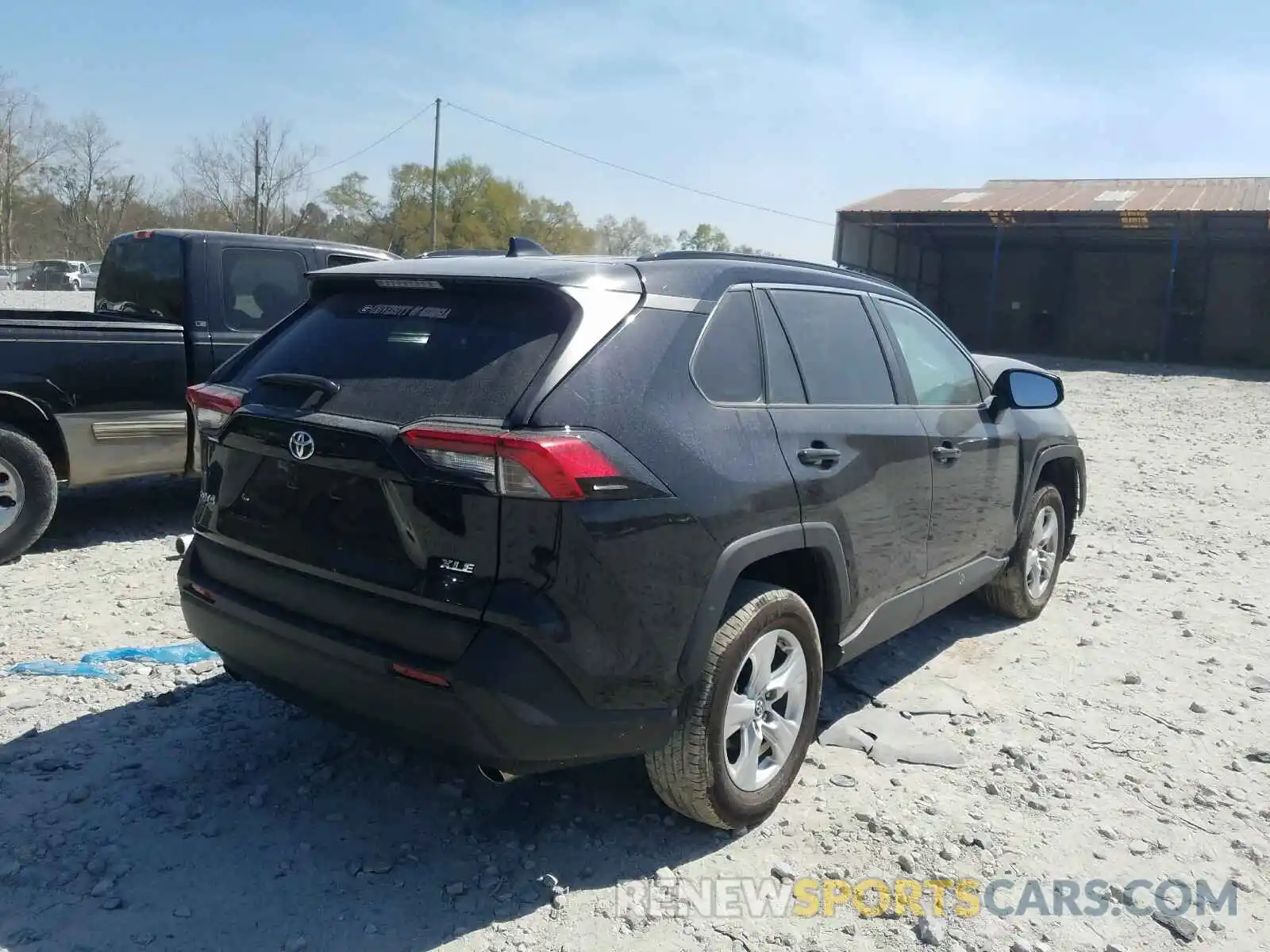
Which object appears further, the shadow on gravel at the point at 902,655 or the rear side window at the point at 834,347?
the shadow on gravel at the point at 902,655

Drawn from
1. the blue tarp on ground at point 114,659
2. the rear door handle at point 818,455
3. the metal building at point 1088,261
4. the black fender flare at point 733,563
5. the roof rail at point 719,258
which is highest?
the metal building at point 1088,261

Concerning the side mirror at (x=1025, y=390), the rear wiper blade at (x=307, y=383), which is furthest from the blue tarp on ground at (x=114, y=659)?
the side mirror at (x=1025, y=390)

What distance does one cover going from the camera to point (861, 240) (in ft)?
92.1

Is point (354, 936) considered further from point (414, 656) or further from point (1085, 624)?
point (1085, 624)

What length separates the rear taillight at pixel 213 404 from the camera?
10.4ft

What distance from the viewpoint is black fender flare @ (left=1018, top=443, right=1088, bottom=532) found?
505 cm

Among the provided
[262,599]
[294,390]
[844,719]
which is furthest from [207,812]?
[844,719]

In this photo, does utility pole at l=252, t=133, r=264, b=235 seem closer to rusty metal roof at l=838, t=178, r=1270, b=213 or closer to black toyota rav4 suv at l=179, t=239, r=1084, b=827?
rusty metal roof at l=838, t=178, r=1270, b=213

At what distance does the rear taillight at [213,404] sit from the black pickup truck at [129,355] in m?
2.99

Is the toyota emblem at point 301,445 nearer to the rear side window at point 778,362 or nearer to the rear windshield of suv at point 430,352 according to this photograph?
the rear windshield of suv at point 430,352

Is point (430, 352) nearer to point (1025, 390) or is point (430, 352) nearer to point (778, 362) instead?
point (778, 362)

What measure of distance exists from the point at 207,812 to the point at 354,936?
0.86 m

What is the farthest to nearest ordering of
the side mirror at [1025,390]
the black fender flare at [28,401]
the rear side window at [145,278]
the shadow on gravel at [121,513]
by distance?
the rear side window at [145,278]
the shadow on gravel at [121,513]
the black fender flare at [28,401]
the side mirror at [1025,390]

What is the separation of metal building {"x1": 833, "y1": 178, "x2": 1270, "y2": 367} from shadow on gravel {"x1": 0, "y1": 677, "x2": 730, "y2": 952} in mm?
25184
